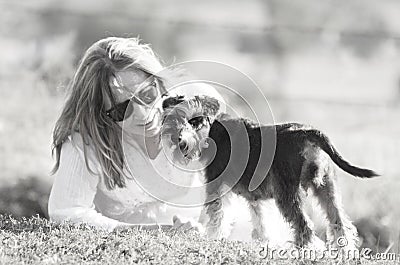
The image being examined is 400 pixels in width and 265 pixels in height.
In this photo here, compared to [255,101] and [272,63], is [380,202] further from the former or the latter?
[255,101]

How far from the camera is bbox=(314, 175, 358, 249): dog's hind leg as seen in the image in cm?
478

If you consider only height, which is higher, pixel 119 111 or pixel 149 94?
pixel 149 94

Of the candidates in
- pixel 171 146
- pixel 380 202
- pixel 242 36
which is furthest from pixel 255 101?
pixel 242 36

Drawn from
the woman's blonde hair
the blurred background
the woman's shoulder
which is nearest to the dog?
the woman's blonde hair

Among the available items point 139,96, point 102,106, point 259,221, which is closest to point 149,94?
point 139,96

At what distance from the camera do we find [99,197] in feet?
19.9

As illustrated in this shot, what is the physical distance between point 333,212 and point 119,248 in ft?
4.85

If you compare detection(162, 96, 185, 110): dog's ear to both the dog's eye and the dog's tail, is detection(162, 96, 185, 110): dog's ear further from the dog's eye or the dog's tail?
the dog's tail

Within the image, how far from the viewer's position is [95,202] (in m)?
6.09

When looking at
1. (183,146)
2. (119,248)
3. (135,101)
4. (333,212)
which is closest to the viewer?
(119,248)

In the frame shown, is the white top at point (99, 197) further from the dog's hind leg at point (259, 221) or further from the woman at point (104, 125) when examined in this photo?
the dog's hind leg at point (259, 221)

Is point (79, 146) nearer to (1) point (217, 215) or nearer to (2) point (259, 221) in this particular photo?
(1) point (217, 215)

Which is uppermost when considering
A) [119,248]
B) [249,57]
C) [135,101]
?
[249,57]

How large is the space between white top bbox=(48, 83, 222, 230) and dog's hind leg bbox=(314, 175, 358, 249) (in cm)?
116
